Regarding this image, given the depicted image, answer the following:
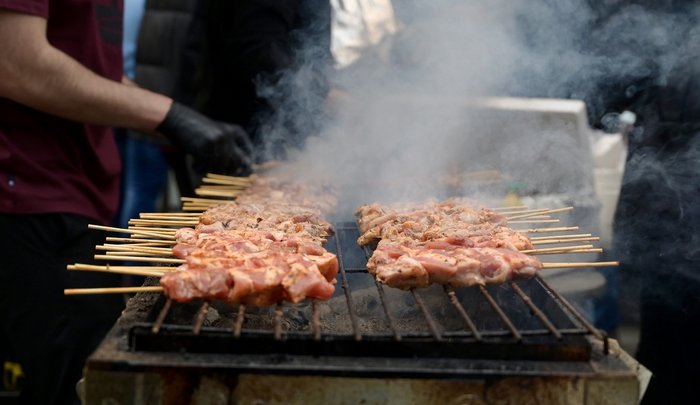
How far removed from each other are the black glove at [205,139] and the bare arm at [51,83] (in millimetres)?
332

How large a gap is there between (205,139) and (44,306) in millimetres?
1569

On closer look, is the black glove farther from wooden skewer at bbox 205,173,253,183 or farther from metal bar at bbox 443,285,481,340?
metal bar at bbox 443,285,481,340

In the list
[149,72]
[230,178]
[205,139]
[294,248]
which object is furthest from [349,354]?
[149,72]

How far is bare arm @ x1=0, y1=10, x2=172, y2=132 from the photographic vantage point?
12.4ft

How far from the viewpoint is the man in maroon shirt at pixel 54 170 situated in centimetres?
391

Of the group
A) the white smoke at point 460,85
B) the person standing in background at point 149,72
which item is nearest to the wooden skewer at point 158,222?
the white smoke at point 460,85

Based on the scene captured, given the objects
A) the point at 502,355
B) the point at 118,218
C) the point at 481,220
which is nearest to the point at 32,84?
the point at 481,220

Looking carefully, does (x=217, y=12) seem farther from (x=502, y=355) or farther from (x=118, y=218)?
(x=502, y=355)

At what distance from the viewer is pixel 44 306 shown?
13.4 feet

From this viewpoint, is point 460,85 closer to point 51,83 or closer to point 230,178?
point 230,178

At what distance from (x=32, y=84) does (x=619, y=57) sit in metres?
4.27

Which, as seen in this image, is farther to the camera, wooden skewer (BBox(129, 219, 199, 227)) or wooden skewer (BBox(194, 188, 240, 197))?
wooden skewer (BBox(194, 188, 240, 197))

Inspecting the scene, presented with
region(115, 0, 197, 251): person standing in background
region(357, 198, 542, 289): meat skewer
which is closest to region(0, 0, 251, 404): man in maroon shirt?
region(357, 198, 542, 289): meat skewer

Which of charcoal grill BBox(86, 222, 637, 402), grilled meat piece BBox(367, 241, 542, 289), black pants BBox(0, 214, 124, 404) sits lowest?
charcoal grill BBox(86, 222, 637, 402)
